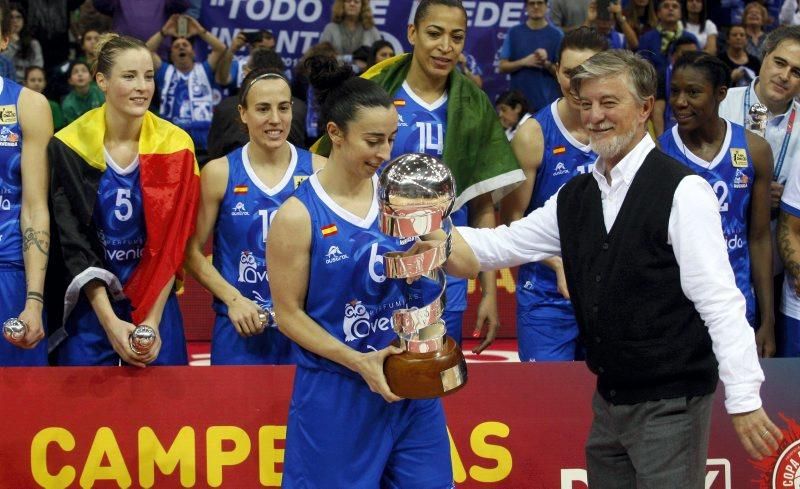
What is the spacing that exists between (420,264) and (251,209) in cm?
192

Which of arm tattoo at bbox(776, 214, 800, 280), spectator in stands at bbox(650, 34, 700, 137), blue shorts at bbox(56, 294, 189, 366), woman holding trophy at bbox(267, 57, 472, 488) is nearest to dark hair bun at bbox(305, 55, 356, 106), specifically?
woman holding trophy at bbox(267, 57, 472, 488)

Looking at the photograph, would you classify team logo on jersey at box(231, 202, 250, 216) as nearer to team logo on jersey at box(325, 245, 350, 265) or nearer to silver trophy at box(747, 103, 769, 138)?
team logo on jersey at box(325, 245, 350, 265)

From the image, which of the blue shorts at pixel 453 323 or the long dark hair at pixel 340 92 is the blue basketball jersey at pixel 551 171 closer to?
the blue shorts at pixel 453 323

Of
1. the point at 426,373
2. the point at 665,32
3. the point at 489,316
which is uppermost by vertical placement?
the point at 665,32

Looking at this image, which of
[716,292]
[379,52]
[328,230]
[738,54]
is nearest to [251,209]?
[328,230]

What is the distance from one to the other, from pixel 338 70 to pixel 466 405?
150cm

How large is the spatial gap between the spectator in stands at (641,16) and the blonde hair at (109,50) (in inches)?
304

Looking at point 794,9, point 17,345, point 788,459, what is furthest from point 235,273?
point 794,9

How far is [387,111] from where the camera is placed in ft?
13.0

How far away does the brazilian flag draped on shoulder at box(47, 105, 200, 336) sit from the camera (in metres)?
4.88

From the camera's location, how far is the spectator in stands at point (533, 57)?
1118 centimetres

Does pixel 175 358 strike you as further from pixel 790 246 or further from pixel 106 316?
pixel 790 246

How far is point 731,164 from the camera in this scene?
17.5 ft

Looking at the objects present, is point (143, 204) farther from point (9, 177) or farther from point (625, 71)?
point (625, 71)
